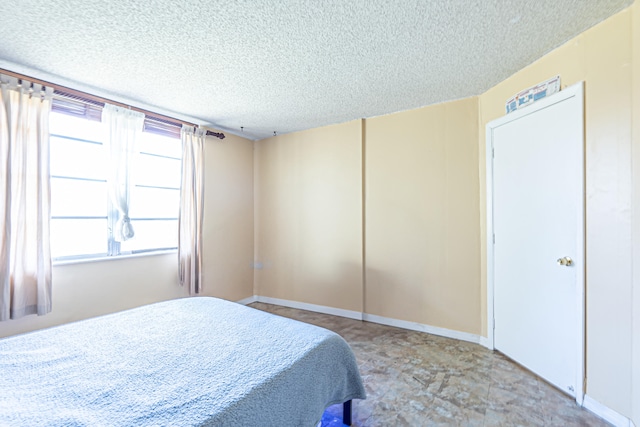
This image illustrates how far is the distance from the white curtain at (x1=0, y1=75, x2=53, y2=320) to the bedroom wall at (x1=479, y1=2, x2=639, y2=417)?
3957 millimetres

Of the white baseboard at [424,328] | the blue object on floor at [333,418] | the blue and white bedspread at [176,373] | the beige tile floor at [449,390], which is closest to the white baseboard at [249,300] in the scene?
the white baseboard at [424,328]

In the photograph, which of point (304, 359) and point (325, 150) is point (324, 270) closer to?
point (325, 150)

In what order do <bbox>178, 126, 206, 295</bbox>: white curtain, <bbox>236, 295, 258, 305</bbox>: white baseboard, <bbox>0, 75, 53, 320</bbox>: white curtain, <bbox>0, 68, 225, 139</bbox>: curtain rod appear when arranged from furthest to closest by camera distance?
<bbox>236, 295, 258, 305</bbox>: white baseboard
<bbox>178, 126, 206, 295</bbox>: white curtain
<bbox>0, 68, 225, 139</bbox>: curtain rod
<bbox>0, 75, 53, 320</bbox>: white curtain

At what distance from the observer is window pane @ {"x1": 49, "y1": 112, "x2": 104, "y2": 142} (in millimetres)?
2381

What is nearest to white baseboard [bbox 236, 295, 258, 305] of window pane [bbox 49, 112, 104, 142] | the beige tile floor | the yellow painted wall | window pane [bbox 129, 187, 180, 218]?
the yellow painted wall

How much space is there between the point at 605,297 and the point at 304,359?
6.13 feet

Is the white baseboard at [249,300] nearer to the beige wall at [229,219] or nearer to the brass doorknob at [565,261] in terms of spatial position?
the beige wall at [229,219]

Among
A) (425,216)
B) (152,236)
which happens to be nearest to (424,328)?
(425,216)

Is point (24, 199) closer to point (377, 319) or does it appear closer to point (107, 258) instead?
point (107, 258)

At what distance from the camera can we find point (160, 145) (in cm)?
313

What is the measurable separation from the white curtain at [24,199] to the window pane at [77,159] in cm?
21

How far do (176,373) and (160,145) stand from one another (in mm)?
2756

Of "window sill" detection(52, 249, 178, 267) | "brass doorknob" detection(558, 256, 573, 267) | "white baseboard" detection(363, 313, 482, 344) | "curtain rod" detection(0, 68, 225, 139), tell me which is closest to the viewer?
"brass doorknob" detection(558, 256, 573, 267)

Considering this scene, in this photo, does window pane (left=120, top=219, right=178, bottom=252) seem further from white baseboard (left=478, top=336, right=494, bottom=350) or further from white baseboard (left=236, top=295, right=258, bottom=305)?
white baseboard (left=478, top=336, right=494, bottom=350)
